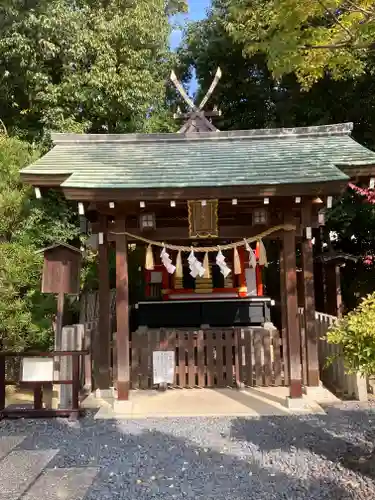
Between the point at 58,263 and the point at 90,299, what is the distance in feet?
12.7

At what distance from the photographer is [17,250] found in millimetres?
8281

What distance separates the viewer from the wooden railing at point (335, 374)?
665cm

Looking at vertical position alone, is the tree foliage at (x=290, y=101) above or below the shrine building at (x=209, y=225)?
above

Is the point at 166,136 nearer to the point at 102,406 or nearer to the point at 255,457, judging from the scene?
the point at 102,406

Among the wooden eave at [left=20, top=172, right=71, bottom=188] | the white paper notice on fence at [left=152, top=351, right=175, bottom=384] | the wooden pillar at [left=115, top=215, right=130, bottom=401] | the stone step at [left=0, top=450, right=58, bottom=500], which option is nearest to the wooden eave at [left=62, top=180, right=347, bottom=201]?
the wooden pillar at [left=115, top=215, right=130, bottom=401]

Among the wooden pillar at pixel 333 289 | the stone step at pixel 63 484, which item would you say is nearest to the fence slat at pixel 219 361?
the stone step at pixel 63 484

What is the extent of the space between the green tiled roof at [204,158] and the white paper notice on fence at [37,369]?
243cm

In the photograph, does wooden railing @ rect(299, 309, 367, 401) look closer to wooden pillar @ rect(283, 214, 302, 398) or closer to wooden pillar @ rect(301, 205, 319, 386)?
wooden pillar @ rect(301, 205, 319, 386)

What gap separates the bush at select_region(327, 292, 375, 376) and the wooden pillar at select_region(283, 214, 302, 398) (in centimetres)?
255

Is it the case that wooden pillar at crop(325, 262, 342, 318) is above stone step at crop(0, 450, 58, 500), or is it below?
above

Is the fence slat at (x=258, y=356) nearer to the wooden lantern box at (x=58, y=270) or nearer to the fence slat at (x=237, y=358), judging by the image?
the fence slat at (x=237, y=358)

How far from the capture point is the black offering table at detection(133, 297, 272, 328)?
9242mm

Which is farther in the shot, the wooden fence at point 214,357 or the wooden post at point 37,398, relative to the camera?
the wooden fence at point 214,357

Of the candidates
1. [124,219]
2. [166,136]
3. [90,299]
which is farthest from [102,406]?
[166,136]
